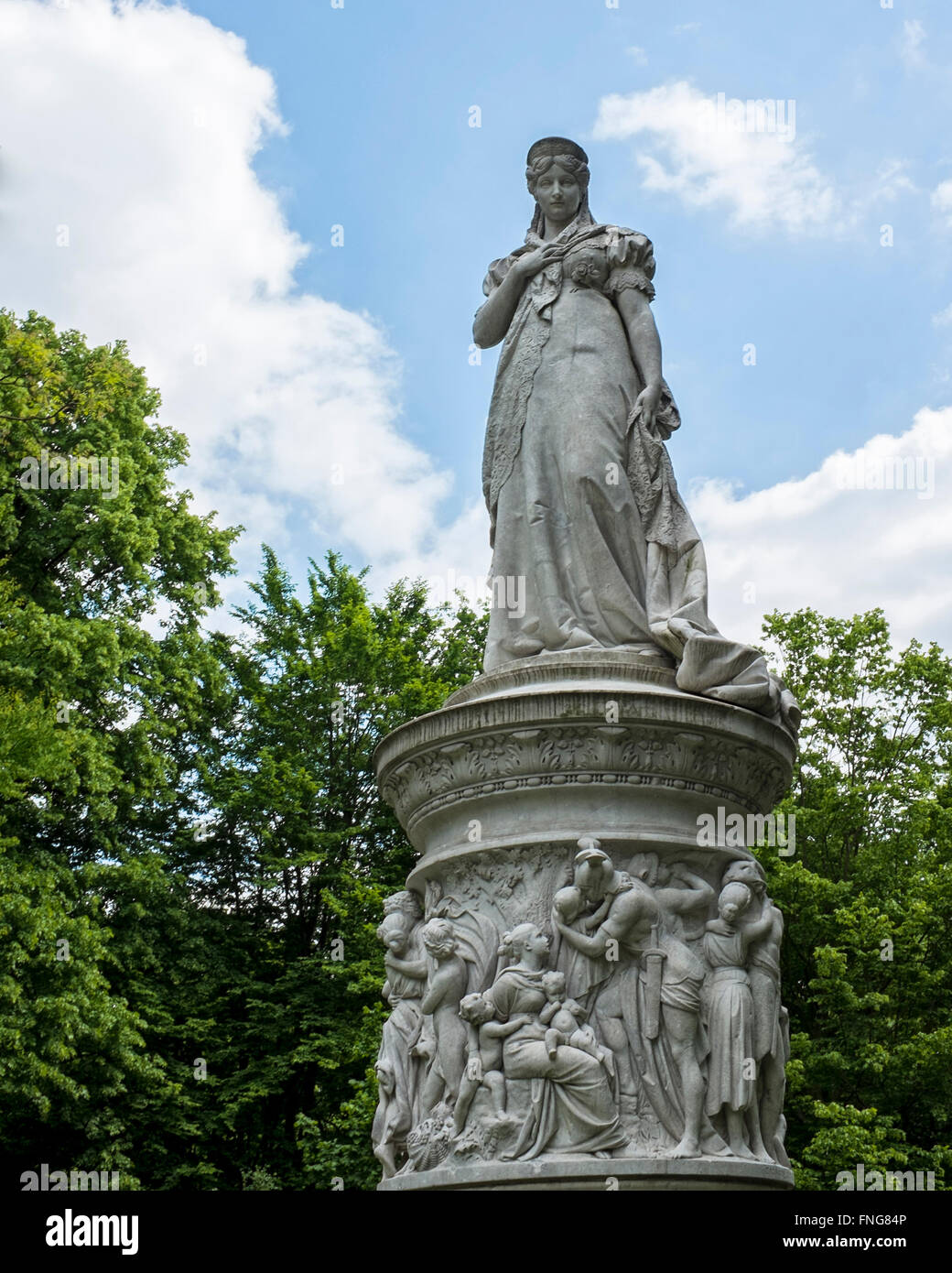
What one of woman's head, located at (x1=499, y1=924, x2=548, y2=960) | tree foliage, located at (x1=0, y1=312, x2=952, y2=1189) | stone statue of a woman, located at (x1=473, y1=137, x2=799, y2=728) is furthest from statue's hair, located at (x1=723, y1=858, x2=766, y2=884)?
tree foliage, located at (x1=0, y1=312, x2=952, y2=1189)

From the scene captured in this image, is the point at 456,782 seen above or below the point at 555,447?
below

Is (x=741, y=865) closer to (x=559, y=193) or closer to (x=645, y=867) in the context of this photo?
(x=645, y=867)

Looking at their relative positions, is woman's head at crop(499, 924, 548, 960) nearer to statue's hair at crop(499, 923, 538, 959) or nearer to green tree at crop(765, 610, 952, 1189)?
statue's hair at crop(499, 923, 538, 959)

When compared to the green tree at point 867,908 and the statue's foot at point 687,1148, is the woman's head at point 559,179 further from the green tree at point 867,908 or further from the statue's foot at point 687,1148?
the green tree at point 867,908

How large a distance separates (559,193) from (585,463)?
204 cm

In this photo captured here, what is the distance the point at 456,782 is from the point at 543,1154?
1.86m

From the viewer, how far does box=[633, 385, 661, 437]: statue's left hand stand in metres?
8.51

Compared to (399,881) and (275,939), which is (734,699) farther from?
(275,939)

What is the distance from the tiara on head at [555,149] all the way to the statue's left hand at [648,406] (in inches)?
70.5

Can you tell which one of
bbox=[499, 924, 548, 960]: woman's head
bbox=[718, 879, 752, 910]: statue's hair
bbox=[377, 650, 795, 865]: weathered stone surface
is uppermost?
bbox=[377, 650, 795, 865]: weathered stone surface

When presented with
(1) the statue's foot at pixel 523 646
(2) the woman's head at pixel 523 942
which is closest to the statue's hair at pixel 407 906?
(2) the woman's head at pixel 523 942
